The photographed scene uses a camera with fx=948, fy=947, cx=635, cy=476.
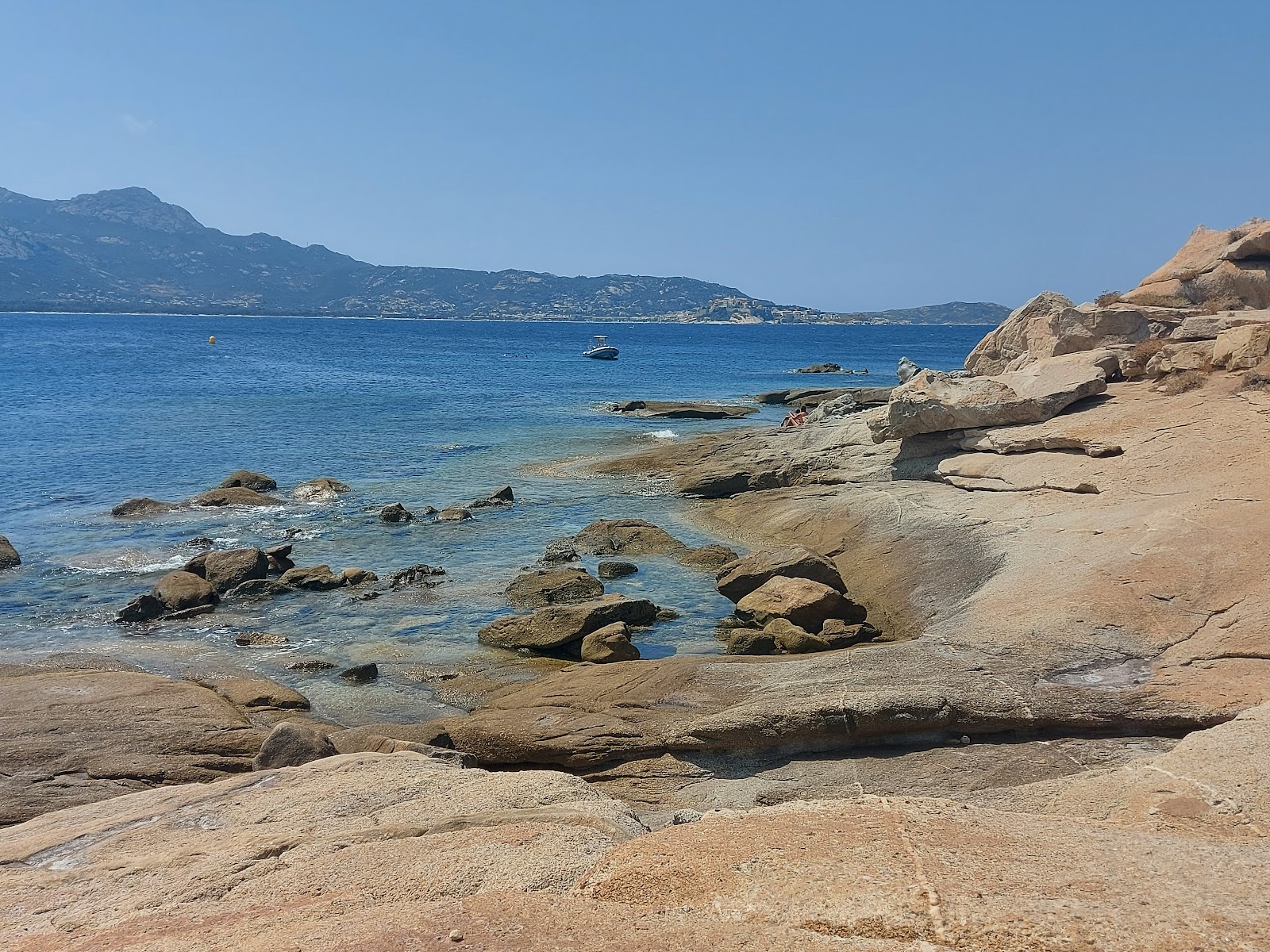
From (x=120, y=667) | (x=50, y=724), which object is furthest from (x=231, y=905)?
(x=120, y=667)

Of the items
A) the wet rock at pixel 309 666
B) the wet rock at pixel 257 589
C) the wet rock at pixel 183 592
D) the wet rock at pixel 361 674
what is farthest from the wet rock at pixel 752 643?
the wet rock at pixel 183 592

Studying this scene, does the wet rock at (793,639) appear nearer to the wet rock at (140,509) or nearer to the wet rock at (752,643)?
the wet rock at (752,643)

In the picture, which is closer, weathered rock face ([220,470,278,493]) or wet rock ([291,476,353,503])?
wet rock ([291,476,353,503])

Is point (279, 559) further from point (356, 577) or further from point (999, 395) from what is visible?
point (999, 395)

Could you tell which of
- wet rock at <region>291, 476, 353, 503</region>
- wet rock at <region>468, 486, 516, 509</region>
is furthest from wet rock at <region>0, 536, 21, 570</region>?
wet rock at <region>468, 486, 516, 509</region>

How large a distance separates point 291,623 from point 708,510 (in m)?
11.8

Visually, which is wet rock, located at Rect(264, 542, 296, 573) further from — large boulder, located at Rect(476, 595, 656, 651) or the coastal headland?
large boulder, located at Rect(476, 595, 656, 651)

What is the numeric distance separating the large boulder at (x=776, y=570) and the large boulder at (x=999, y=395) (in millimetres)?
5113

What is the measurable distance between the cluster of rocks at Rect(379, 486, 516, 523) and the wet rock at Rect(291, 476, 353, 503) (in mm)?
2800

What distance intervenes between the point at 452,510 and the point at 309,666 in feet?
35.6

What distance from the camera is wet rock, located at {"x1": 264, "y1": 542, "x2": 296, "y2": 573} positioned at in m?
20.6

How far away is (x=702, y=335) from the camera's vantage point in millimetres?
184000

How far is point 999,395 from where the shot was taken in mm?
19688

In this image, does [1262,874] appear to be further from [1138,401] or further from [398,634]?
[1138,401]
